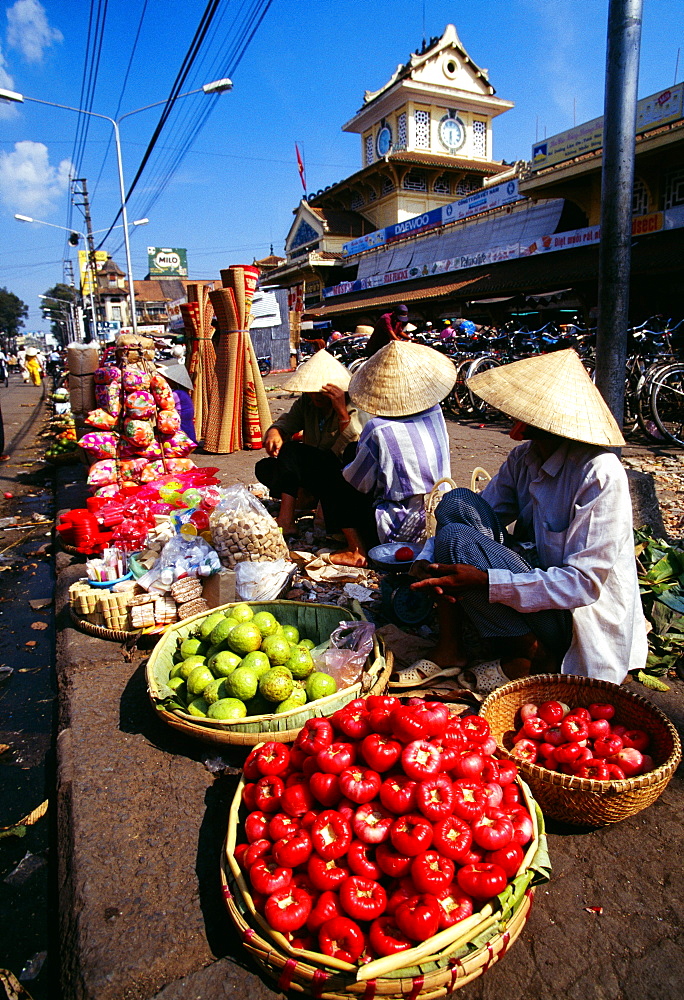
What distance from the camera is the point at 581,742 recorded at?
221 cm

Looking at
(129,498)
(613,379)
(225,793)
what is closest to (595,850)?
(225,793)

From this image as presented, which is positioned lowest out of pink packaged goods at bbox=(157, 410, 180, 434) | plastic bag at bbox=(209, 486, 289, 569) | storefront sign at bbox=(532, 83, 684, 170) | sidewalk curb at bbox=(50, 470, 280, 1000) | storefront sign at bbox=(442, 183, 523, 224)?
sidewalk curb at bbox=(50, 470, 280, 1000)

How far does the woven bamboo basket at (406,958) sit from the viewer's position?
4.65ft

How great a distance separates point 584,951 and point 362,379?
2984mm

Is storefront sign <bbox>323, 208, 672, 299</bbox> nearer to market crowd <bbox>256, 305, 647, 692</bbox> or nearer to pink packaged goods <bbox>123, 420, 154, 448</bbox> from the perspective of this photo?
market crowd <bbox>256, 305, 647, 692</bbox>

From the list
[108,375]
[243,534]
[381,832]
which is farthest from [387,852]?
[108,375]

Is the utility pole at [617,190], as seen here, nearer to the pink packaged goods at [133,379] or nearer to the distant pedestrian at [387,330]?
the distant pedestrian at [387,330]

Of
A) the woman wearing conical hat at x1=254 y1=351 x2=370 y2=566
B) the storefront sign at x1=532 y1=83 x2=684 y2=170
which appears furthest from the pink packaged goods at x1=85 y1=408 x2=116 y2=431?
the storefront sign at x1=532 y1=83 x2=684 y2=170

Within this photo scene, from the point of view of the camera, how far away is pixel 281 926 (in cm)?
151

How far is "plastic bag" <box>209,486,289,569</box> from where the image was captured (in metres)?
3.68

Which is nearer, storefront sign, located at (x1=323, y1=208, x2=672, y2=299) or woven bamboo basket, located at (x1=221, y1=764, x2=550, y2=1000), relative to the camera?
woven bamboo basket, located at (x1=221, y1=764, x2=550, y2=1000)

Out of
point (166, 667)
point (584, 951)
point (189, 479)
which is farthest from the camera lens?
point (189, 479)

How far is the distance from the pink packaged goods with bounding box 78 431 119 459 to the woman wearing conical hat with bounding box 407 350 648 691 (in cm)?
429

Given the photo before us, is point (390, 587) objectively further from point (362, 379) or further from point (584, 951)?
point (584, 951)
